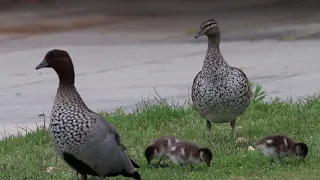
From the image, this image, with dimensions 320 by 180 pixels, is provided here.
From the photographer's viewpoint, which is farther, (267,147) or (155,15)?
(155,15)

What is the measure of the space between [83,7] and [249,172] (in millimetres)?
18444

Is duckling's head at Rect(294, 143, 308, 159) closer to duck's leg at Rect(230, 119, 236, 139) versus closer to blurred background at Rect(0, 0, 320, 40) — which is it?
duck's leg at Rect(230, 119, 236, 139)

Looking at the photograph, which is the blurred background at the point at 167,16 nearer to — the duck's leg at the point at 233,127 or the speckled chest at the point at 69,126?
the duck's leg at the point at 233,127

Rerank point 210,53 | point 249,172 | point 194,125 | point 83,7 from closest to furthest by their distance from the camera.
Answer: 1. point 249,172
2. point 210,53
3. point 194,125
4. point 83,7

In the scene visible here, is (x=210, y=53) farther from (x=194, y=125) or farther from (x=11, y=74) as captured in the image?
(x=11, y=74)

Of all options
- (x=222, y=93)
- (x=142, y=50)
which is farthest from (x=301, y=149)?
(x=142, y=50)

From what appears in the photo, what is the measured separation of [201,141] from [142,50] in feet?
27.7

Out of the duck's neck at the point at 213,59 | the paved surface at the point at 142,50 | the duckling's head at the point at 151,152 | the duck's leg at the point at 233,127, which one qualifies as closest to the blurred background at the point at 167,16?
the paved surface at the point at 142,50

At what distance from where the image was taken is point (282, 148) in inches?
283

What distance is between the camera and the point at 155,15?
22797mm

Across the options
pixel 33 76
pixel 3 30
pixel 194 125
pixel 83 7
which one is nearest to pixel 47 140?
pixel 194 125

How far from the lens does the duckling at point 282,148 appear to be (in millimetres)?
7203

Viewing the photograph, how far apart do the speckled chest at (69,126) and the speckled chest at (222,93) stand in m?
1.91

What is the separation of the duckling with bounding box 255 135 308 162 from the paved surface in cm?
357
